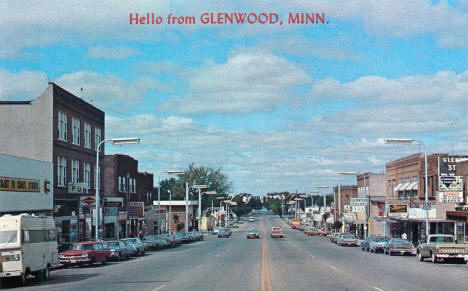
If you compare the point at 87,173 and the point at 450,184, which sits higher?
the point at 87,173

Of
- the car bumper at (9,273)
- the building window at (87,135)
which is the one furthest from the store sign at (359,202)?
the car bumper at (9,273)

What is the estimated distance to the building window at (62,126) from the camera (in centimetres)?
4712

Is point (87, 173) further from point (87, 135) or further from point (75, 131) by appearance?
point (75, 131)

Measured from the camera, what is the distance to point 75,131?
51312mm

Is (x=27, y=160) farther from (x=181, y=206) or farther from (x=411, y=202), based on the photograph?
(x=181, y=206)

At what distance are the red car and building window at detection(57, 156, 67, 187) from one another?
1130 cm

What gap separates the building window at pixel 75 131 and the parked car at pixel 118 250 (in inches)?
481

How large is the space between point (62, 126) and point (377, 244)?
26.4 meters

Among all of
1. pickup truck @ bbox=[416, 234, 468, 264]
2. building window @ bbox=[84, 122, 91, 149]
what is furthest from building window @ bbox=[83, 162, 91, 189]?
pickup truck @ bbox=[416, 234, 468, 264]

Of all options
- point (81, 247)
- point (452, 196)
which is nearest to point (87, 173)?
point (81, 247)

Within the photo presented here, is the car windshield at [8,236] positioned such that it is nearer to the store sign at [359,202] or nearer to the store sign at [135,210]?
the store sign at [135,210]

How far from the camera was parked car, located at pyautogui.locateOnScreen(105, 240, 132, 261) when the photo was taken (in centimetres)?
3941

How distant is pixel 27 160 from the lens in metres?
38.6

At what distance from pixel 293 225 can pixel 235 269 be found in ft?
392
